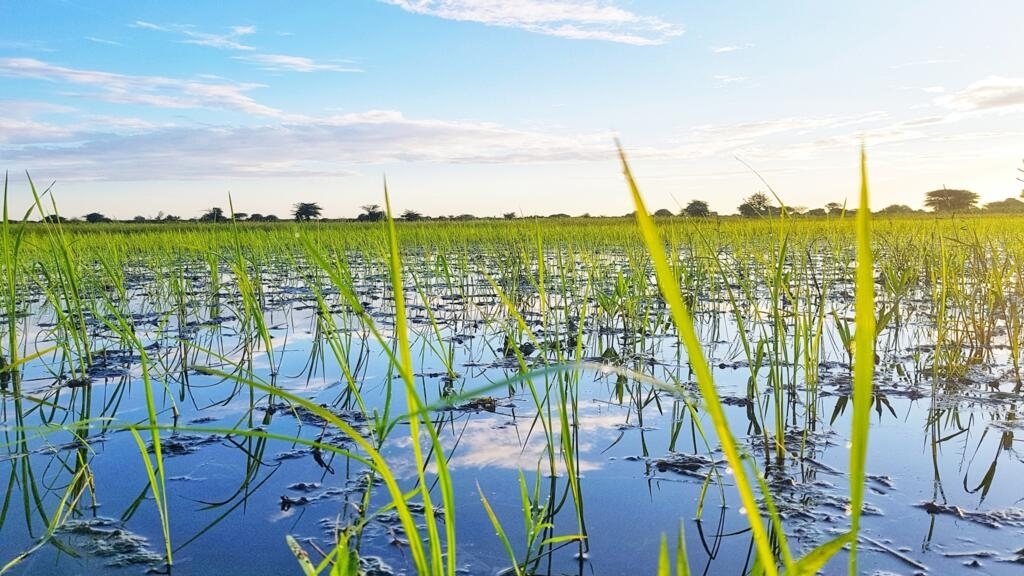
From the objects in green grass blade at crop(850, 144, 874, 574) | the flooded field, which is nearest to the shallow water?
the flooded field

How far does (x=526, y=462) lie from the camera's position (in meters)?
1.97

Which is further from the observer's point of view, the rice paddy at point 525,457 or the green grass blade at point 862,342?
the rice paddy at point 525,457

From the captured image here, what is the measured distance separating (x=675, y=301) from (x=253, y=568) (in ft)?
4.00

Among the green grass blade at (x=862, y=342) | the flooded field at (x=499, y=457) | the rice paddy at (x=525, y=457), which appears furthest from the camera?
the flooded field at (x=499, y=457)

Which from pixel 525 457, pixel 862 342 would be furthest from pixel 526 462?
pixel 862 342

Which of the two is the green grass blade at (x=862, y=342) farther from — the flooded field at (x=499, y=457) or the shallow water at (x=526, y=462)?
the shallow water at (x=526, y=462)

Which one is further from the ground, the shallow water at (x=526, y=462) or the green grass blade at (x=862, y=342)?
the green grass blade at (x=862, y=342)

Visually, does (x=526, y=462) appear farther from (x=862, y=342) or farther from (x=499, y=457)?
(x=862, y=342)

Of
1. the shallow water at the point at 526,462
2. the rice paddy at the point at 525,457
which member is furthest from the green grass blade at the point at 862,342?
the shallow water at the point at 526,462

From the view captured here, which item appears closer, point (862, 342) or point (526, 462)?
point (862, 342)

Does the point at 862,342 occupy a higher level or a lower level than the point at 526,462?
higher

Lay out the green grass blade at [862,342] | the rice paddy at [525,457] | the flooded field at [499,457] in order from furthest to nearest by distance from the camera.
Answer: the flooded field at [499,457] < the rice paddy at [525,457] < the green grass blade at [862,342]

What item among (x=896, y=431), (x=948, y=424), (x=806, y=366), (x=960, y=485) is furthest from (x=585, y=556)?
(x=948, y=424)

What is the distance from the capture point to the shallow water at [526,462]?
1452 millimetres
